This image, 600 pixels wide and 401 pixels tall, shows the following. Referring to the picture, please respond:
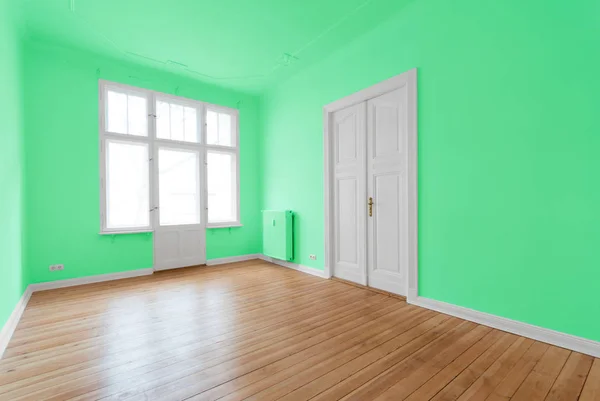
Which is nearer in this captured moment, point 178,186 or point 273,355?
point 273,355

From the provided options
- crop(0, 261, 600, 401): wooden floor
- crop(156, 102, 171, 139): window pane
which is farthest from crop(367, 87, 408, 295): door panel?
crop(156, 102, 171, 139): window pane

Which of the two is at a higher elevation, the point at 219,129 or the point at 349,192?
the point at 219,129

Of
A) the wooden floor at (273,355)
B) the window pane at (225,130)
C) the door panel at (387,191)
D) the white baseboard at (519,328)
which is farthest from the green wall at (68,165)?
the white baseboard at (519,328)

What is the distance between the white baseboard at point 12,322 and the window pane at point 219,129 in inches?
133

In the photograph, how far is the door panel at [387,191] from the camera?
3332 mm

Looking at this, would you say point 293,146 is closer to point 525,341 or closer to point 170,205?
point 170,205

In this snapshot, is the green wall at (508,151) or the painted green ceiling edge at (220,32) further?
the painted green ceiling edge at (220,32)

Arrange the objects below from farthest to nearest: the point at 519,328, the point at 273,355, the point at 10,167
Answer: the point at 10,167 < the point at 519,328 < the point at 273,355

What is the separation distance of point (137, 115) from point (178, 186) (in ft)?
4.28

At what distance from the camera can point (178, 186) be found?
16.3 ft

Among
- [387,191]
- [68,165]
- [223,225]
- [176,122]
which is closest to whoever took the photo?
[387,191]

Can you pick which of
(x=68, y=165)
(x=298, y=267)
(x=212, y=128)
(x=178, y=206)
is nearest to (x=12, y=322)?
→ (x=68, y=165)

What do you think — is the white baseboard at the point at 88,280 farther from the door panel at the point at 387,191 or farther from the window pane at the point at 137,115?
the door panel at the point at 387,191

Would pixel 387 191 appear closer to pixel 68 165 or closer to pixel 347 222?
pixel 347 222
